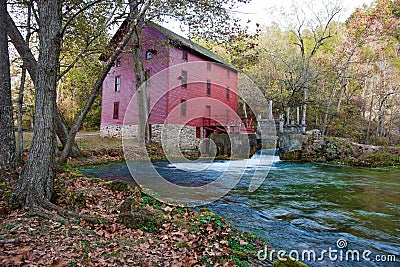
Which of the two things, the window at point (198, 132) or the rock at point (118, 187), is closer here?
the rock at point (118, 187)

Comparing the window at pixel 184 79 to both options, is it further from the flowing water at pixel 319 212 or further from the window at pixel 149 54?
the flowing water at pixel 319 212

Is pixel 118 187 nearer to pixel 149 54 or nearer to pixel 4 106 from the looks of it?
pixel 4 106

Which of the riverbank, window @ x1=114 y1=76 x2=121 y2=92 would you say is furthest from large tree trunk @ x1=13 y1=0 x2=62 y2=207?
window @ x1=114 y1=76 x2=121 y2=92

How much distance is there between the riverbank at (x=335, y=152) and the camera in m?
13.4

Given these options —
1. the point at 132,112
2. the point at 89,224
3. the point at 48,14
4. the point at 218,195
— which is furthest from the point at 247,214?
the point at 132,112

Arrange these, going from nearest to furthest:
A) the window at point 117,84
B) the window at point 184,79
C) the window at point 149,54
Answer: the window at point 149,54
the window at point 184,79
the window at point 117,84

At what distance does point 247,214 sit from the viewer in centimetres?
573

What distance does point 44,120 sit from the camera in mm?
4539

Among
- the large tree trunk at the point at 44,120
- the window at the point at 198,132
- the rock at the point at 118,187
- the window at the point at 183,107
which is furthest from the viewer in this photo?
the window at the point at 198,132

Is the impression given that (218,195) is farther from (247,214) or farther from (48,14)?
(48,14)

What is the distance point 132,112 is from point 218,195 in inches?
639

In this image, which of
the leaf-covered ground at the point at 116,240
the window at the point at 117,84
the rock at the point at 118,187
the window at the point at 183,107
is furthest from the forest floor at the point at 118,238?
the window at the point at 117,84

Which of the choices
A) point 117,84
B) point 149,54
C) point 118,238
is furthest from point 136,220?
point 117,84

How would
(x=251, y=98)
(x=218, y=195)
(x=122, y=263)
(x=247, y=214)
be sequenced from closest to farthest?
(x=122, y=263)
(x=247, y=214)
(x=218, y=195)
(x=251, y=98)
